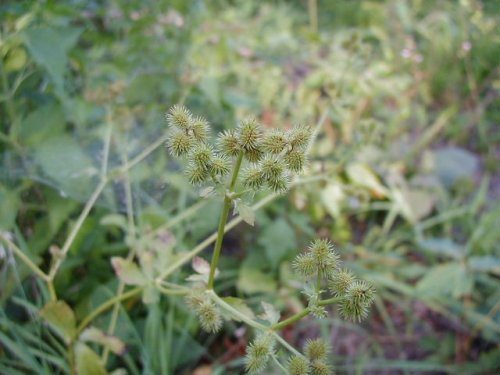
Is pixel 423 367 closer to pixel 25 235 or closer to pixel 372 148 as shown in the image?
pixel 372 148

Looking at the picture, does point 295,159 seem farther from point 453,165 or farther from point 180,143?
point 453,165

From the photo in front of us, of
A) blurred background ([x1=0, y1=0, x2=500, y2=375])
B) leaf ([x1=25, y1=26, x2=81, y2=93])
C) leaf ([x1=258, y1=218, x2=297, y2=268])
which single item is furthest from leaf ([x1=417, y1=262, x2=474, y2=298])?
leaf ([x1=25, y1=26, x2=81, y2=93])

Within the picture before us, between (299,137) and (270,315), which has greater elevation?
(299,137)

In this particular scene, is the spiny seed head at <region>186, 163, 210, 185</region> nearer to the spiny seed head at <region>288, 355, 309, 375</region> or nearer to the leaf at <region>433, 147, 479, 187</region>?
the spiny seed head at <region>288, 355, 309, 375</region>

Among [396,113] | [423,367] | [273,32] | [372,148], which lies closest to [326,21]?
[273,32]

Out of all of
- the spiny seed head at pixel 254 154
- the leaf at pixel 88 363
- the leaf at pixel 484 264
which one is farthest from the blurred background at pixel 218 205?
the spiny seed head at pixel 254 154

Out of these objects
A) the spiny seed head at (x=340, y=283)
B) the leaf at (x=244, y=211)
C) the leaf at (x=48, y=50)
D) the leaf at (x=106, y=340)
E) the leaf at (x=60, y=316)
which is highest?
the leaf at (x=48, y=50)

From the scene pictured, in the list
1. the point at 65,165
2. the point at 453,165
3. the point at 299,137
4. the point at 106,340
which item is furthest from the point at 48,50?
the point at 453,165

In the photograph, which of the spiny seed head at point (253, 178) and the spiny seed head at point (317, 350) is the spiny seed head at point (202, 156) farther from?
the spiny seed head at point (317, 350)
